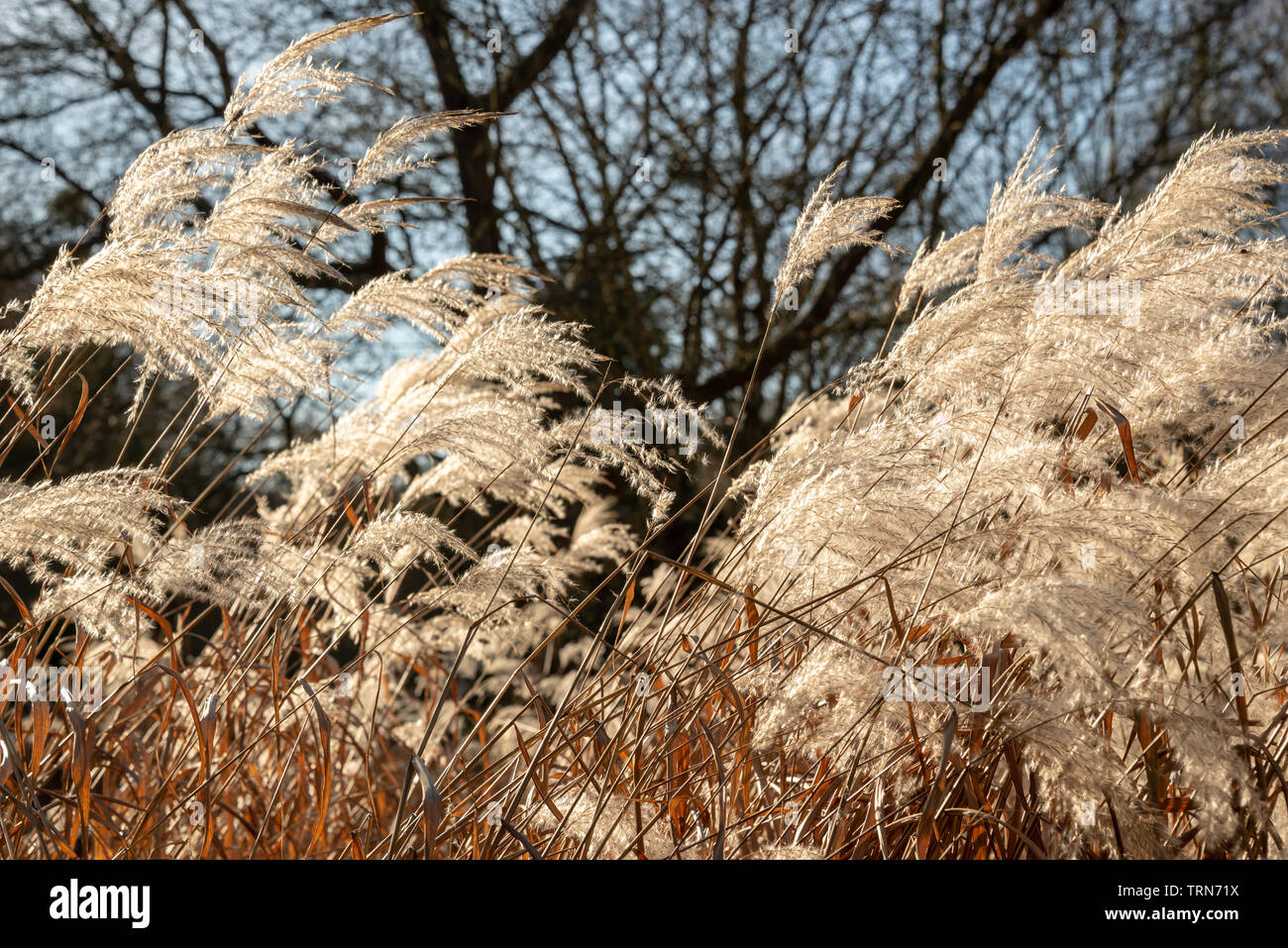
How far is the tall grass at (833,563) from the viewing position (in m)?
1.48

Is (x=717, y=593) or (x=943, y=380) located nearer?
(x=943, y=380)

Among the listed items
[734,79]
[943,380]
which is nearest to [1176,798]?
[943,380]

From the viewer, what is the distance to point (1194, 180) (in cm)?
185

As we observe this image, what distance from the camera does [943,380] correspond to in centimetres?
173

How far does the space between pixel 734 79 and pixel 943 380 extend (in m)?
4.62

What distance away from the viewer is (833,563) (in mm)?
1744

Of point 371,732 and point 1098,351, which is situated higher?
point 1098,351

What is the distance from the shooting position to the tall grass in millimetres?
1482
